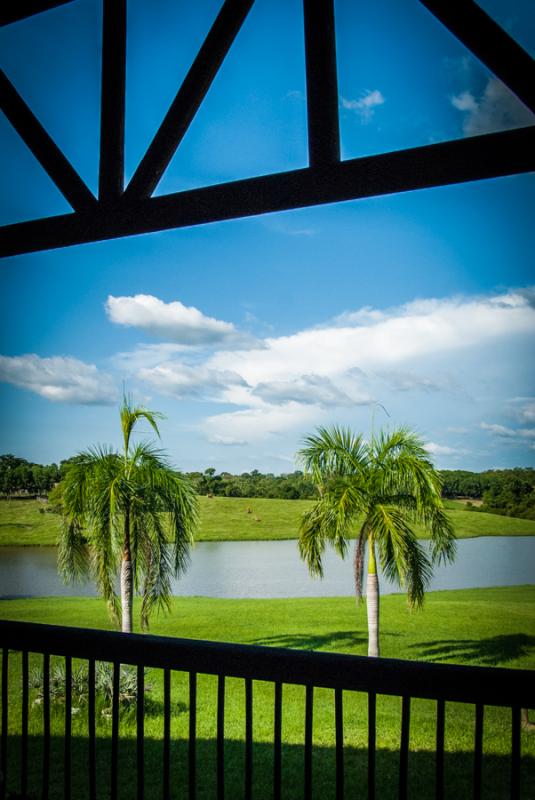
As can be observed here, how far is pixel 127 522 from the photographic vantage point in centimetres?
729

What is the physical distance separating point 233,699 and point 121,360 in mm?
42129

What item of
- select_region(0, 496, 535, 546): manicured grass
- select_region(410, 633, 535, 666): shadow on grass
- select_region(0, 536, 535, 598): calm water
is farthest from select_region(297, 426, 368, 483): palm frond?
select_region(0, 496, 535, 546): manicured grass

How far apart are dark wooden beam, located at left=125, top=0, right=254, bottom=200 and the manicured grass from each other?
22161 millimetres

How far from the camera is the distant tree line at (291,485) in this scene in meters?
20.8

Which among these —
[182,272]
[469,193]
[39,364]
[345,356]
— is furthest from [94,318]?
[469,193]

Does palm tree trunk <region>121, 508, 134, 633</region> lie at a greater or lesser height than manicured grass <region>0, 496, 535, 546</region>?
greater

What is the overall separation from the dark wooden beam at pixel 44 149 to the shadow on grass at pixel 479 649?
9.68m

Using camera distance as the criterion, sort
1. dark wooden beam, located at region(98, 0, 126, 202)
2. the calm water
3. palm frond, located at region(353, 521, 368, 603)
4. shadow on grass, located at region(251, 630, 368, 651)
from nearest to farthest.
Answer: dark wooden beam, located at region(98, 0, 126, 202) < palm frond, located at region(353, 521, 368, 603) < shadow on grass, located at region(251, 630, 368, 651) < the calm water

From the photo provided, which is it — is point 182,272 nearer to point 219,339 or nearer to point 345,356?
point 219,339

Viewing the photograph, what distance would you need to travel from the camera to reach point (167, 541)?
298 inches

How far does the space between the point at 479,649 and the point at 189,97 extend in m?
10.5

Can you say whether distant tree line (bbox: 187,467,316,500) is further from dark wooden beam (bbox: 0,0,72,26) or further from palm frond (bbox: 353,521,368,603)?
dark wooden beam (bbox: 0,0,72,26)

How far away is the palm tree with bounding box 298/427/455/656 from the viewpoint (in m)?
7.33

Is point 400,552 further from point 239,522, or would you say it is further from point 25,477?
point 239,522
